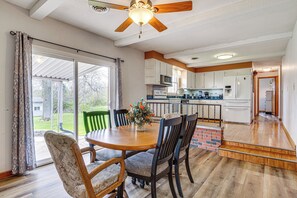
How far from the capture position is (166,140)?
1661mm

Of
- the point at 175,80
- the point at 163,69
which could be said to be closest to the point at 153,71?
the point at 163,69

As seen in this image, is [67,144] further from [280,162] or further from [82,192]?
[280,162]

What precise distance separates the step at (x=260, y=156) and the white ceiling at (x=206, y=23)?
2.49 meters

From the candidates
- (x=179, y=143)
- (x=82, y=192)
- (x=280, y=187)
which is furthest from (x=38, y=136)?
(x=280, y=187)

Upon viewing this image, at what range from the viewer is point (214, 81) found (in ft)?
23.0

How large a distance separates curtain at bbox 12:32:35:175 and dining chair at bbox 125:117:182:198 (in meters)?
1.75

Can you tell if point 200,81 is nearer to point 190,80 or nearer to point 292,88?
point 190,80

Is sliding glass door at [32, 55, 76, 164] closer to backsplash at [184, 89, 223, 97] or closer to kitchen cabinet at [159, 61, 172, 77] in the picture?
kitchen cabinet at [159, 61, 172, 77]

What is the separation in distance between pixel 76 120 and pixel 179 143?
2317 mm

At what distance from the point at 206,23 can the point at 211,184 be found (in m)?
2.57

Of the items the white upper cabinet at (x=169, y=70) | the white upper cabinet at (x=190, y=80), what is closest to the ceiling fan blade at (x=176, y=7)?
the white upper cabinet at (x=169, y=70)

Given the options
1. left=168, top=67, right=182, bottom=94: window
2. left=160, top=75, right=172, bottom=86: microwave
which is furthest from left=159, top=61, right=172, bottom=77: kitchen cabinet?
left=168, top=67, right=182, bottom=94: window

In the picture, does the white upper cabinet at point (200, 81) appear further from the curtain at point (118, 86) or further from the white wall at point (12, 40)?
the white wall at point (12, 40)

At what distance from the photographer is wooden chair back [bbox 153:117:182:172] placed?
156cm
